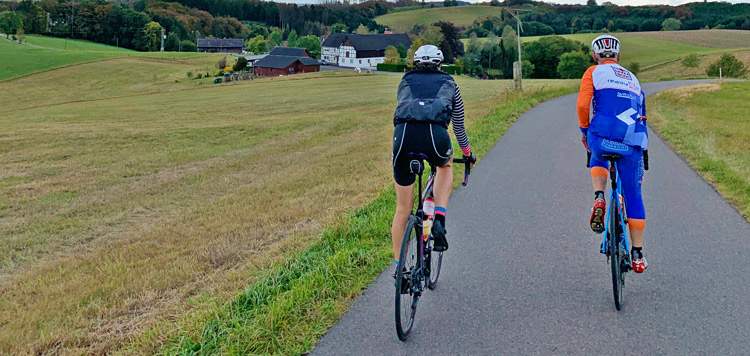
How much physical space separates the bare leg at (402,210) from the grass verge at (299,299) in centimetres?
71

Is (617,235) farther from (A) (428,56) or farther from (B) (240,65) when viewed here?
(B) (240,65)

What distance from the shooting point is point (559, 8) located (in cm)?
14425

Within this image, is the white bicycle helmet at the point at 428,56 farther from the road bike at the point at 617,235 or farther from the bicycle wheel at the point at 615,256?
the bicycle wheel at the point at 615,256

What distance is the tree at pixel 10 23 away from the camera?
4700 inches

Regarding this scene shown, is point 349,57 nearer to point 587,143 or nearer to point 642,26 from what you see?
point 642,26

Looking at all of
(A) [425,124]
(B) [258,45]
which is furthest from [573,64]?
(A) [425,124]

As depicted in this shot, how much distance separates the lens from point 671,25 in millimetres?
124000

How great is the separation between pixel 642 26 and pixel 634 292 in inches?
5344

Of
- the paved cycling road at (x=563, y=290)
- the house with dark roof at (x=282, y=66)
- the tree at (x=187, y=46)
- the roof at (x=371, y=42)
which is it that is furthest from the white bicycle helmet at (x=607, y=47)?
the tree at (x=187, y=46)

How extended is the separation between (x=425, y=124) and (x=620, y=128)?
169 centimetres

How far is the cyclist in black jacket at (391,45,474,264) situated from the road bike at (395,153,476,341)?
8 centimetres

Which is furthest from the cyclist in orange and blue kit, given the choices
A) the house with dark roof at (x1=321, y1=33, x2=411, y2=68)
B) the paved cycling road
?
the house with dark roof at (x1=321, y1=33, x2=411, y2=68)

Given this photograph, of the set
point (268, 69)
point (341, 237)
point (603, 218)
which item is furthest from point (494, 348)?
point (268, 69)

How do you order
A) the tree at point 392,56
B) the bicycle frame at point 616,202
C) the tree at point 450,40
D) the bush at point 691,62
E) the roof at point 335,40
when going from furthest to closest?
1. the roof at point 335,40
2. the tree at point 392,56
3. the tree at point 450,40
4. the bush at point 691,62
5. the bicycle frame at point 616,202
